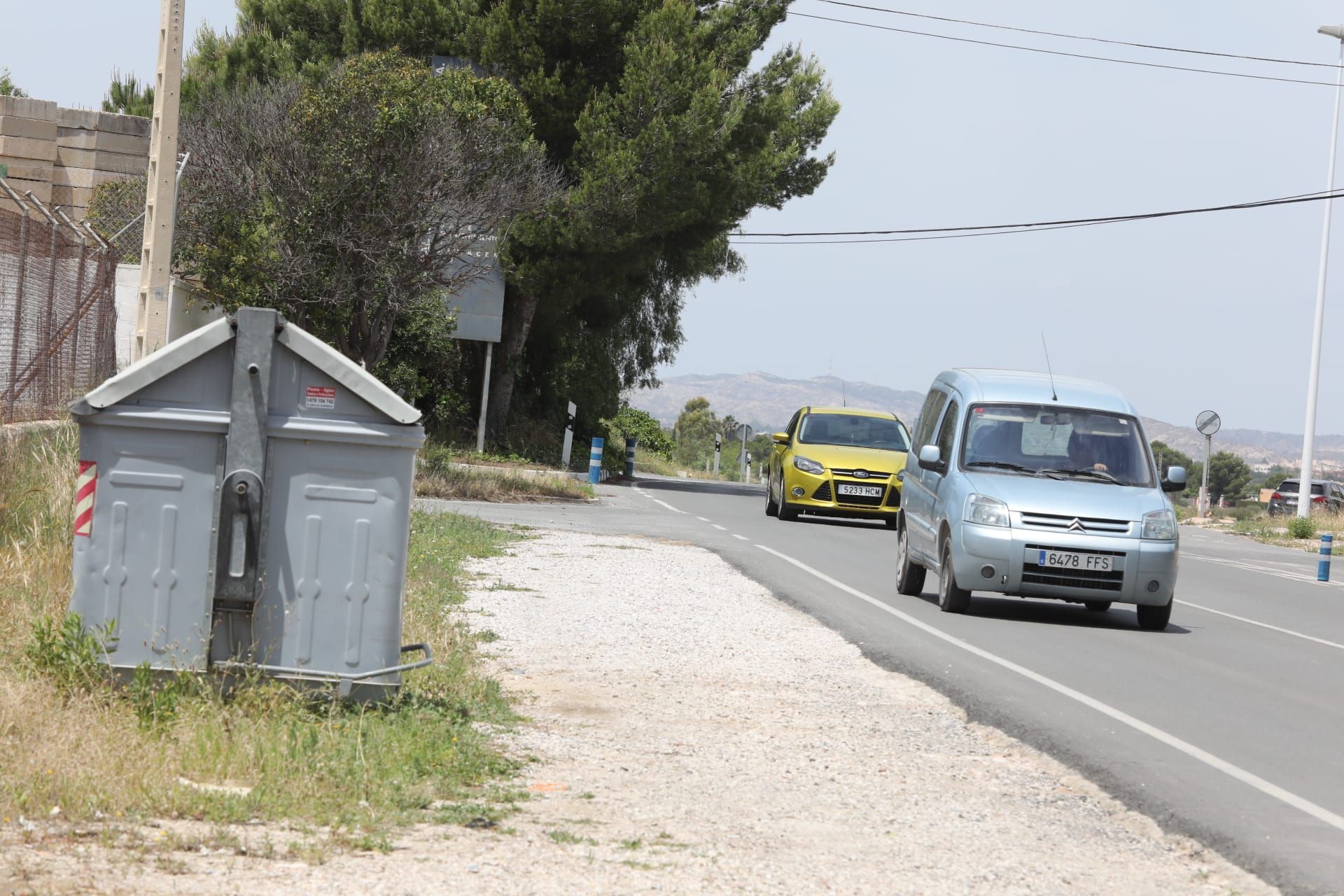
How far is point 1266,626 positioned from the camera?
14484 millimetres

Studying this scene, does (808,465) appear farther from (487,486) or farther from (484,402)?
(484,402)

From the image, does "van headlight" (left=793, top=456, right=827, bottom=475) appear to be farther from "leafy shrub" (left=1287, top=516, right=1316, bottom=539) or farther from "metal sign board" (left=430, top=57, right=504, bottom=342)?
"leafy shrub" (left=1287, top=516, right=1316, bottom=539)

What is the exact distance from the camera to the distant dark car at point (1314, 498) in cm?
4383

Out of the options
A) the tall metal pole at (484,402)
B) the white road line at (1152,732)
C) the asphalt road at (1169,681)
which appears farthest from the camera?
the tall metal pole at (484,402)

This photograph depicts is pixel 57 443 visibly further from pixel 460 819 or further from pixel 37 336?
pixel 460 819

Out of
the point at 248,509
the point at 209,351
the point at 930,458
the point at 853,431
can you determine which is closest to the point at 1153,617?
the point at 930,458

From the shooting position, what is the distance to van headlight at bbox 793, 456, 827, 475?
84.3ft

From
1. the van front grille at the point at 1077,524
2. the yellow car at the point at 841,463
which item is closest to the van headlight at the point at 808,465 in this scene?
the yellow car at the point at 841,463

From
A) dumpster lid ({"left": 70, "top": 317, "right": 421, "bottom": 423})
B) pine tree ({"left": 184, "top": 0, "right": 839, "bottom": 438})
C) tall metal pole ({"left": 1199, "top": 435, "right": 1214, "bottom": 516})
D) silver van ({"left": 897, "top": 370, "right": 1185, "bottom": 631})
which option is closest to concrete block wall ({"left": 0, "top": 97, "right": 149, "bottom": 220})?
pine tree ({"left": 184, "top": 0, "right": 839, "bottom": 438})

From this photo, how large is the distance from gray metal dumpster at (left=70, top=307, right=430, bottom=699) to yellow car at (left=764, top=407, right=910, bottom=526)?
19129 millimetres

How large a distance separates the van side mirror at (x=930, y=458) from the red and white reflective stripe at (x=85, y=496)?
27.7 feet

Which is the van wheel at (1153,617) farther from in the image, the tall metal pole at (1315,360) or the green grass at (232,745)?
the tall metal pole at (1315,360)

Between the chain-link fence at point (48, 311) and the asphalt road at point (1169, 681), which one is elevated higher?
the chain-link fence at point (48, 311)

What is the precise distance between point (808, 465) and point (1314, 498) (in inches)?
1014
